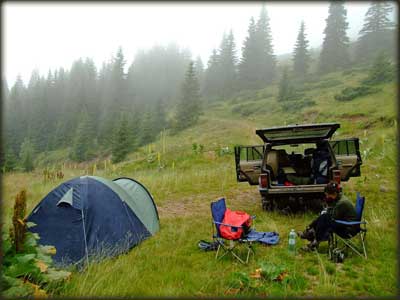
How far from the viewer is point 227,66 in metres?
59.3

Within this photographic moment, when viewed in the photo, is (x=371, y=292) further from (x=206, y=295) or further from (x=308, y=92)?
(x=308, y=92)

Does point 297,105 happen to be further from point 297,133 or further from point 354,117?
point 297,133

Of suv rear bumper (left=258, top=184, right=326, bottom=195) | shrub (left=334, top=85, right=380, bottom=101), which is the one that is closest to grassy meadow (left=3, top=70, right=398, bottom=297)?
suv rear bumper (left=258, top=184, right=326, bottom=195)

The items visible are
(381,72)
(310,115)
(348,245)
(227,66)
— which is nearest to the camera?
(348,245)

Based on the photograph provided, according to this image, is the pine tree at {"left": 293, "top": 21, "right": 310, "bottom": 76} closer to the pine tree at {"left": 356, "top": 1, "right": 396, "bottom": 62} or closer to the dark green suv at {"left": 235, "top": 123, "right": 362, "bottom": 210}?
the pine tree at {"left": 356, "top": 1, "right": 396, "bottom": 62}

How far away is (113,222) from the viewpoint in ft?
17.4

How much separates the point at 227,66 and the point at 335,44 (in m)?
20.6

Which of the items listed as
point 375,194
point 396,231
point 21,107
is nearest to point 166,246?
point 396,231

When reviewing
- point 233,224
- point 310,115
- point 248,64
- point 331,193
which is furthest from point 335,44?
point 233,224

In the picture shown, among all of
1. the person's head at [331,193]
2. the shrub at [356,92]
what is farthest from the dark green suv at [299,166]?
the shrub at [356,92]

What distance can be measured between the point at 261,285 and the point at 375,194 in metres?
6.57

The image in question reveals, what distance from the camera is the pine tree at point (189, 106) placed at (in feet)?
128

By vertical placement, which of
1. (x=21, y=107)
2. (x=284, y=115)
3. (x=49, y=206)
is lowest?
(x=49, y=206)

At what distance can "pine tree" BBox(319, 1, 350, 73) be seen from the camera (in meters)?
48.1
